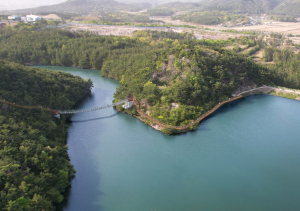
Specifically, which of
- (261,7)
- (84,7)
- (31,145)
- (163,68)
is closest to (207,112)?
(163,68)

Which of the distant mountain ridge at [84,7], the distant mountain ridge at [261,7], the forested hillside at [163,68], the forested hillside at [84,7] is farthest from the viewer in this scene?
the distant mountain ridge at [84,7]

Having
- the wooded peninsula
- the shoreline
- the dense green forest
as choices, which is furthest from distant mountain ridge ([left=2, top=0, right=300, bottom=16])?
the dense green forest

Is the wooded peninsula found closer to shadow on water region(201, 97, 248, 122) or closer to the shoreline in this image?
the shoreline

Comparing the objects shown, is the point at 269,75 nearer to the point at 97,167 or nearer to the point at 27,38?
the point at 97,167

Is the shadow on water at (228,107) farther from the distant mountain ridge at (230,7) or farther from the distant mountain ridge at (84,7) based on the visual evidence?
the distant mountain ridge at (84,7)

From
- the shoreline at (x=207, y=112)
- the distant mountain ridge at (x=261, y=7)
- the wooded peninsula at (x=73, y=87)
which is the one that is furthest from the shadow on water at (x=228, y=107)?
the distant mountain ridge at (x=261, y=7)

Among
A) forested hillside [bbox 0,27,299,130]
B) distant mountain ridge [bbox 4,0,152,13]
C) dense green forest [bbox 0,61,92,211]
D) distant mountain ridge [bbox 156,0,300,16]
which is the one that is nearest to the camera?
dense green forest [bbox 0,61,92,211]

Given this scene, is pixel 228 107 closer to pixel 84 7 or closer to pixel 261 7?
pixel 261 7
